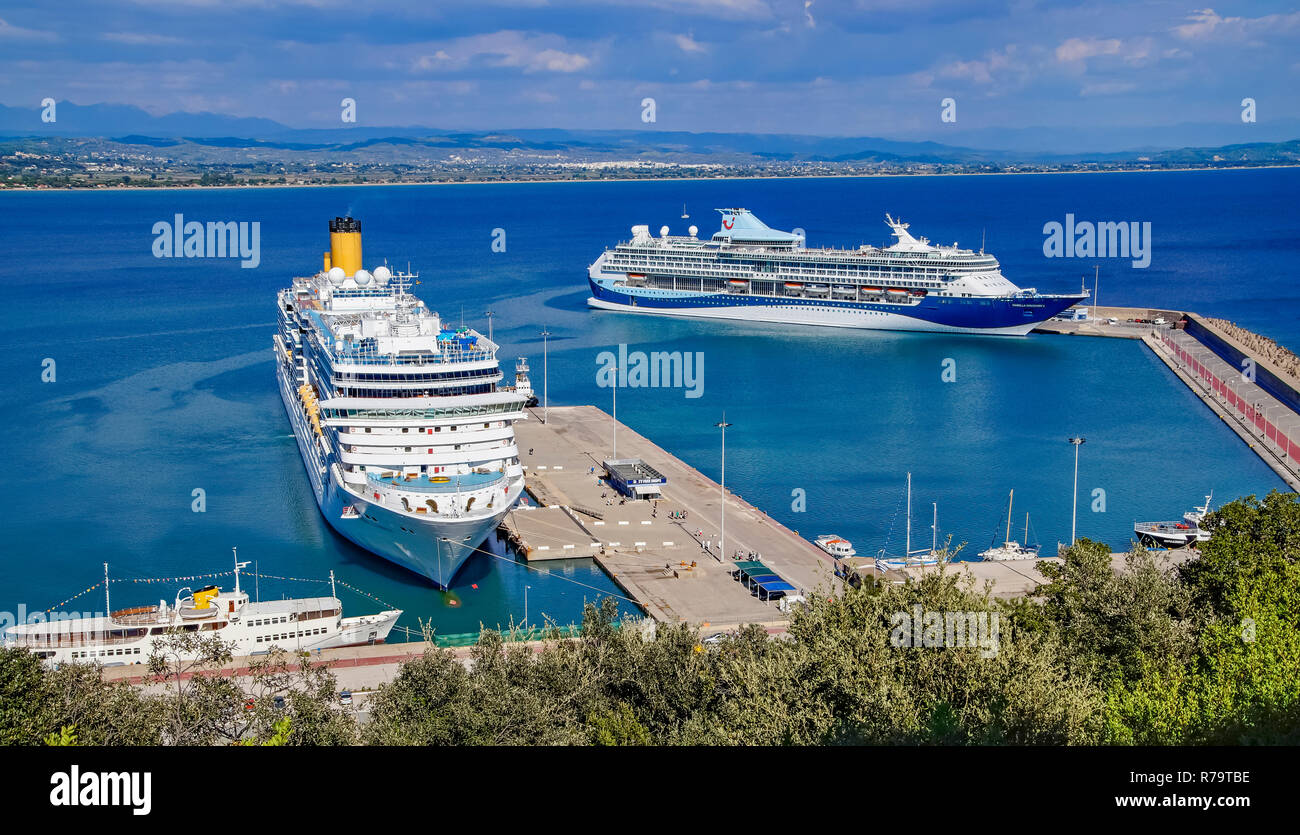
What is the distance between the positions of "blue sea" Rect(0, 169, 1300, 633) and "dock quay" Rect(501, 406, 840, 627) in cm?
126

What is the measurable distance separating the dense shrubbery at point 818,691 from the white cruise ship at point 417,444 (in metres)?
10.8

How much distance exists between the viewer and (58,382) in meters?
59.0

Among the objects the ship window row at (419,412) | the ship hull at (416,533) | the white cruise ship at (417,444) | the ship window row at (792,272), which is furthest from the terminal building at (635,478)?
the ship window row at (792,272)

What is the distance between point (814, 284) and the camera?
282ft

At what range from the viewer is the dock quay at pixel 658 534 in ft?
97.9

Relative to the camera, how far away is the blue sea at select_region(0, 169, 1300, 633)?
34.3 m

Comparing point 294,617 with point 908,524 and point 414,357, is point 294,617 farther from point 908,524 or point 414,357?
point 908,524

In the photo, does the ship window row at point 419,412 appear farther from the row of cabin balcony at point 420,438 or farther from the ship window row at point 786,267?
the ship window row at point 786,267

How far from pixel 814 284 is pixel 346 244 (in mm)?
40314

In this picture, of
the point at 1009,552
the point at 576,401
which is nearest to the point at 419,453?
the point at 1009,552

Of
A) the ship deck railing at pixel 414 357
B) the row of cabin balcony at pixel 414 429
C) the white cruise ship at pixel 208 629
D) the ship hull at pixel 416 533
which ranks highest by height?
the ship deck railing at pixel 414 357

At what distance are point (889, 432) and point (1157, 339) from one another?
29.7 metres
